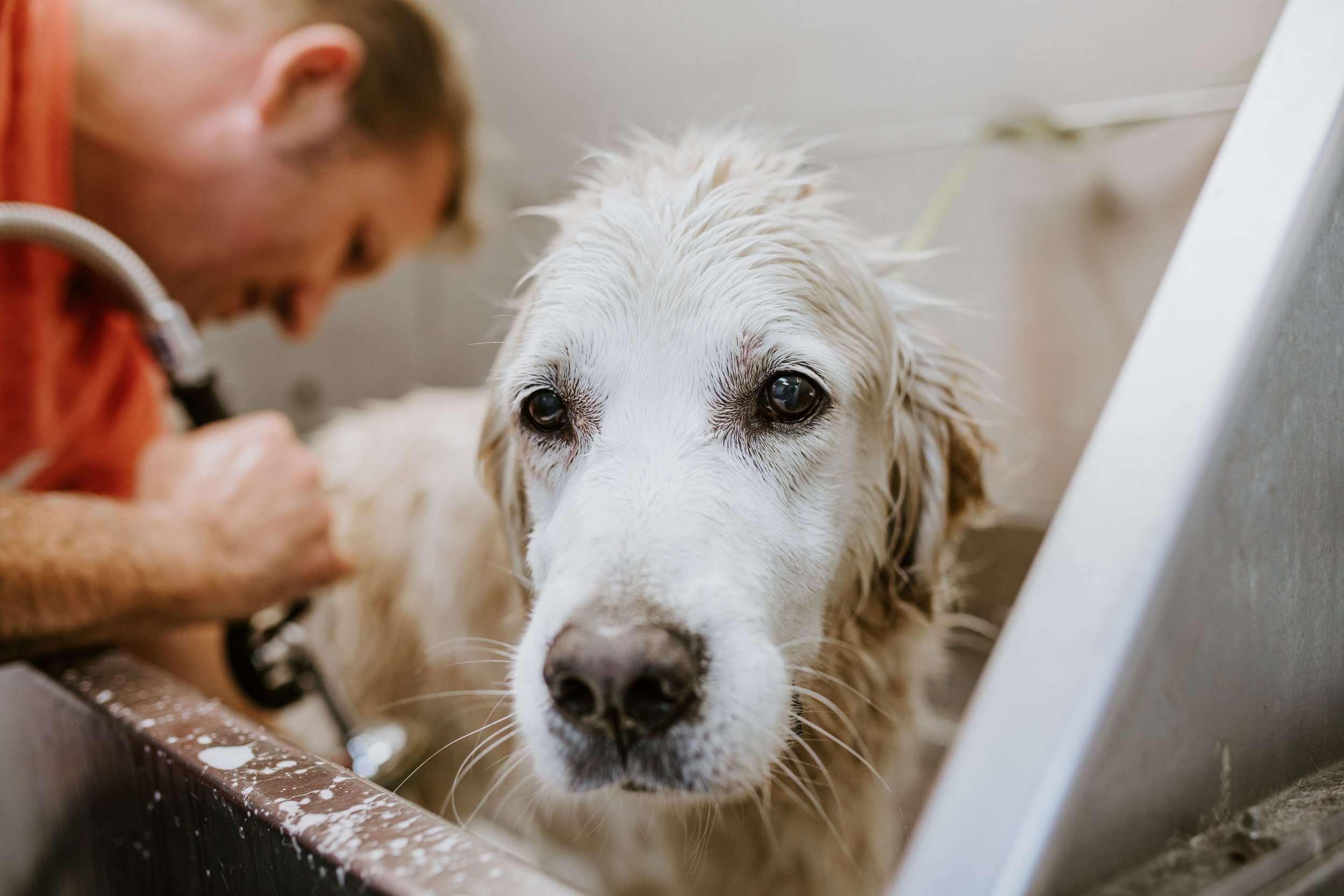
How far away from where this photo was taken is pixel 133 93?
4.02 feet

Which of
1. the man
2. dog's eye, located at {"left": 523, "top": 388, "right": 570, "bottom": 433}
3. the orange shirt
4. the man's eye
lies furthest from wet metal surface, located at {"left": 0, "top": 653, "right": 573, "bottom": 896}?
the man's eye

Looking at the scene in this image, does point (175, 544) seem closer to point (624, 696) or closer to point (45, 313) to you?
point (45, 313)

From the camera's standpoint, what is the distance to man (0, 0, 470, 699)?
2.95ft

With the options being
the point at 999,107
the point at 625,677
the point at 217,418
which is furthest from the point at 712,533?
the point at 999,107

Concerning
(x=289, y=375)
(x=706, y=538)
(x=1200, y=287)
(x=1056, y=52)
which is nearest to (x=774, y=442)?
(x=706, y=538)

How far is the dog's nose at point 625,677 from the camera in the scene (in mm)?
594

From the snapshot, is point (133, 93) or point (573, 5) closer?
point (133, 93)

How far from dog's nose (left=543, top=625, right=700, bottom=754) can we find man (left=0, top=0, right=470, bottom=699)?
528 millimetres

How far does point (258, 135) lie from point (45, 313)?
1.32 ft

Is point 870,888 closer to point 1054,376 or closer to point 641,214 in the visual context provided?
point 641,214

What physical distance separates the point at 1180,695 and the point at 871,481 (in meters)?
0.49

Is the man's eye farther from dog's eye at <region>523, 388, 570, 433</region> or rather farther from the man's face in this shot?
dog's eye at <region>523, 388, 570, 433</region>

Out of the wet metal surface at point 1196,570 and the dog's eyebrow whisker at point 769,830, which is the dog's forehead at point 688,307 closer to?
the wet metal surface at point 1196,570

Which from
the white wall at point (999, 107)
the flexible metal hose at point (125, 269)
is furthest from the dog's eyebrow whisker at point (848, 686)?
the flexible metal hose at point (125, 269)
